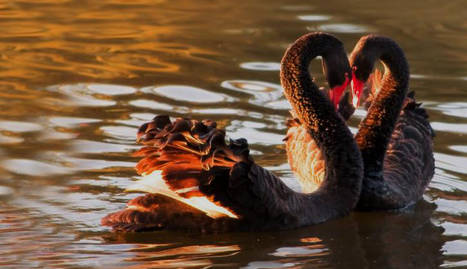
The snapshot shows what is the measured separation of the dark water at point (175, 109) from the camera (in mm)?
6566

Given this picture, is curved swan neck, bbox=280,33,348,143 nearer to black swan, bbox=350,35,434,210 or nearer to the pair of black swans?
the pair of black swans

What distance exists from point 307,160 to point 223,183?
56.9 inches

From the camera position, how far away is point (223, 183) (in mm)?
6492

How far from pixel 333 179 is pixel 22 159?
2397mm

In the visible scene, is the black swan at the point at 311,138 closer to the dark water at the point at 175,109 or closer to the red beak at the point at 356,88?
the red beak at the point at 356,88

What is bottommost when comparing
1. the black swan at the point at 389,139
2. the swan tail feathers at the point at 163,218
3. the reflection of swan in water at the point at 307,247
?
the reflection of swan in water at the point at 307,247

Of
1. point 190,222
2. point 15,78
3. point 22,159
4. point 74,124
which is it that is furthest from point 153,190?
point 15,78

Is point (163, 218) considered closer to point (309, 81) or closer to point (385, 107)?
point (309, 81)

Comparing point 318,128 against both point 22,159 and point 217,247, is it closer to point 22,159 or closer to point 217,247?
point 217,247

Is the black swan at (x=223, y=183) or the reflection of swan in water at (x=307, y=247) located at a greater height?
the black swan at (x=223, y=183)

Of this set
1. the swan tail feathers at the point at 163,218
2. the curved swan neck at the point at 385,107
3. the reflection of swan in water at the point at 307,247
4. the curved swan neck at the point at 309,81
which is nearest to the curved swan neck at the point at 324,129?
the curved swan neck at the point at 309,81

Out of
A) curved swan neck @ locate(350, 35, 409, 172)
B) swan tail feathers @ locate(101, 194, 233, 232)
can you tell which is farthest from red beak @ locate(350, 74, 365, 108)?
swan tail feathers @ locate(101, 194, 233, 232)

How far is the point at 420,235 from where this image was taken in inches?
277

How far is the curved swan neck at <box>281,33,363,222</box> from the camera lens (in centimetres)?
713
